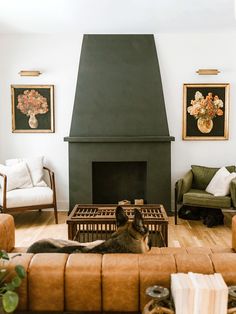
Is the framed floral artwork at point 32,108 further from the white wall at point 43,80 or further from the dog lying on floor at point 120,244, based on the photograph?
the dog lying on floor at point 120,244

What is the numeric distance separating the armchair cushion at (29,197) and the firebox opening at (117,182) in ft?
3.03

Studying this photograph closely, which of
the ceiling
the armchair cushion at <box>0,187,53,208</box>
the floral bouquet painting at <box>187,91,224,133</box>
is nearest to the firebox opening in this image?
the armchair cushion at <box>0,187,53,208</box>

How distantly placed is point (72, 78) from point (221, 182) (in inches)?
106

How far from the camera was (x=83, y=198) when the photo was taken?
559cm

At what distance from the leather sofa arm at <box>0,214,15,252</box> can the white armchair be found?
222cm

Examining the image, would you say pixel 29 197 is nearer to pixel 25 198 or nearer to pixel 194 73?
pixel 25 198

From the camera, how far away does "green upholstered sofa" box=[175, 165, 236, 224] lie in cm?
491

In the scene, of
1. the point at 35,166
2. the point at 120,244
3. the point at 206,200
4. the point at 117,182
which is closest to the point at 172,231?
the point at 206,200

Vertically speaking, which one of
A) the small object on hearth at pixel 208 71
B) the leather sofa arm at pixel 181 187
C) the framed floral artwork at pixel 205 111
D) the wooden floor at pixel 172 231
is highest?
the small object on hearth at pixel 208 71

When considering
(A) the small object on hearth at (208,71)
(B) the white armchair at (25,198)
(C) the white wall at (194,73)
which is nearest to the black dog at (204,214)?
(C) the white wall at (194,73)

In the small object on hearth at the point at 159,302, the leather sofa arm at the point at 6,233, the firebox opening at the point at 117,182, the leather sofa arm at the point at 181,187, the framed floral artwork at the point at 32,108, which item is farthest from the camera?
the firebox opening at the point at 117,182

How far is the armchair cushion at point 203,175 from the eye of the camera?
5488 millimetres

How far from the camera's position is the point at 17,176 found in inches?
207

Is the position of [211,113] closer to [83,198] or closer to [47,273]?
[83,198]
